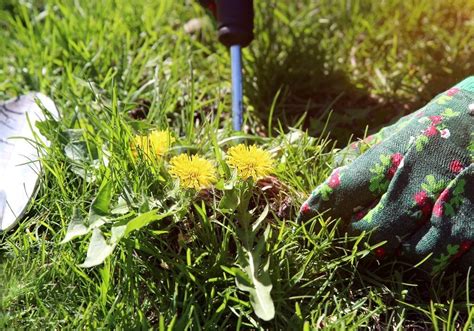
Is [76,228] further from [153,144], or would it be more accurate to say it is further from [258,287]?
[258,287]

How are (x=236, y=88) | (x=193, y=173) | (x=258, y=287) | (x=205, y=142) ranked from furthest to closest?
(x=236, y=88) → (x=205, y=142) → (x=193, y=173) → (x=258, y=287)

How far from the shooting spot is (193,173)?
121cm

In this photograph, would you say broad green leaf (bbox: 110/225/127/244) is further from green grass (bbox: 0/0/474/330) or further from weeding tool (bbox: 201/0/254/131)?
weeding tool (bbox: 201/0/254/131)

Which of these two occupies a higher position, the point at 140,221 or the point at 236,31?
the point at 236,31

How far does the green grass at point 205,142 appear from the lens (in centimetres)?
119

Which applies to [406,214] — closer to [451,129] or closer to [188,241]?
[451,129]

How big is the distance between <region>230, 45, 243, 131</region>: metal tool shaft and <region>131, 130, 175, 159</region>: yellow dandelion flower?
238 millimetres

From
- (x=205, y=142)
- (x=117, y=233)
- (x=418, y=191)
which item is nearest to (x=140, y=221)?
(x=117, y=233)

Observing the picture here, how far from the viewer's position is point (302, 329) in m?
1.15

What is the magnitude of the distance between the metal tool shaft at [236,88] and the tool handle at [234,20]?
0.08 feet

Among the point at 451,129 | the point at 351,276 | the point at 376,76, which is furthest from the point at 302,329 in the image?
the point at 376,76

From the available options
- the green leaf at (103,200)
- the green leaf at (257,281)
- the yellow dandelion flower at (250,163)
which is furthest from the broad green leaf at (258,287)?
the green leaf at (103,200)

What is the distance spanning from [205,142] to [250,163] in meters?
0.24

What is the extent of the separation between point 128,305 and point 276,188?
0.38 metres
